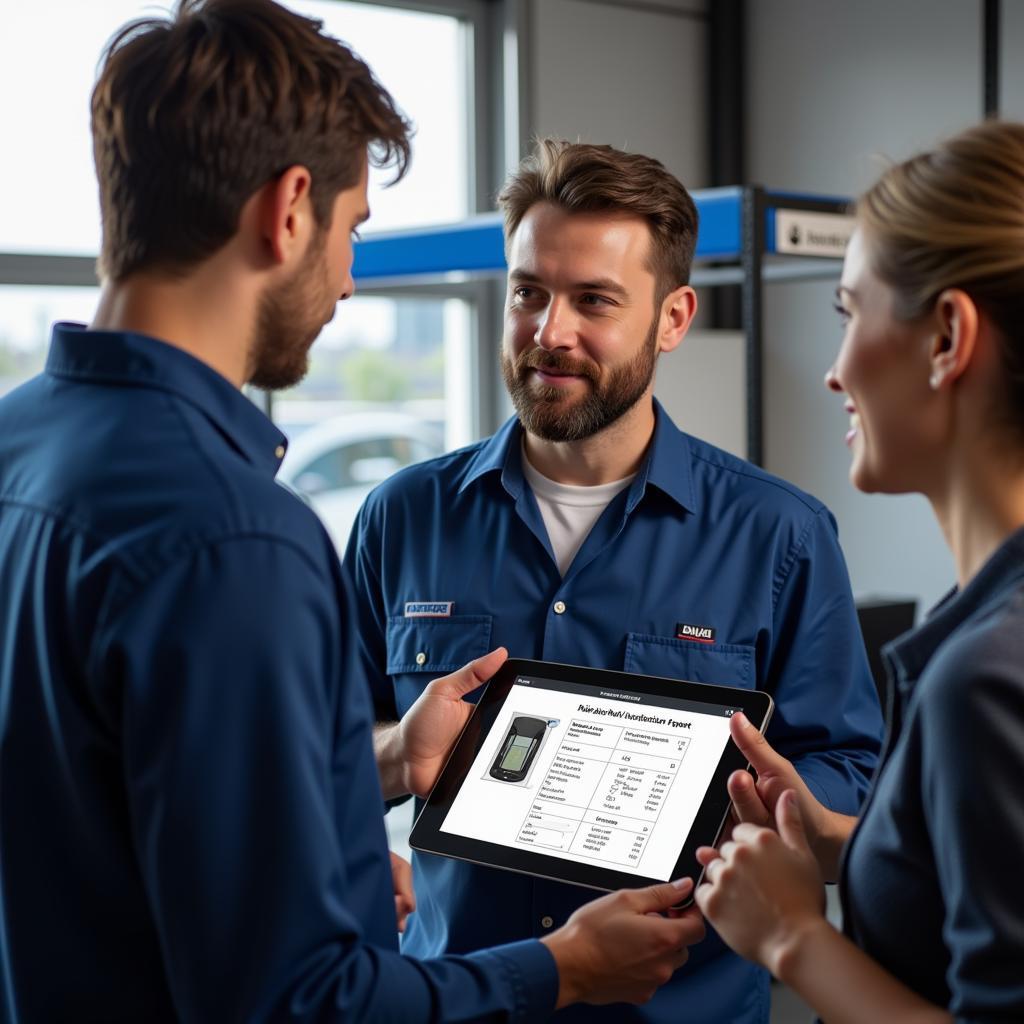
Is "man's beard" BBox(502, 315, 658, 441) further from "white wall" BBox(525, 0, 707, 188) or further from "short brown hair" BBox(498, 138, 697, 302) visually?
"white wall" BBox(525, 0, 707, 188)

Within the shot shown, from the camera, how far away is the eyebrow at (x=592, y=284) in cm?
202

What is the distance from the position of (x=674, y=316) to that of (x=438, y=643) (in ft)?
2.34

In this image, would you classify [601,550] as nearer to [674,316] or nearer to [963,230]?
[674,316]

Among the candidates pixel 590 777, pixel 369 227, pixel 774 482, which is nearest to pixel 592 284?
pixel 774 482

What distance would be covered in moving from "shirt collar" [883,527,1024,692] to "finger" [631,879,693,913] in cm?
40

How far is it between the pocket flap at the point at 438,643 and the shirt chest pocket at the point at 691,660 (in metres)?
0.23

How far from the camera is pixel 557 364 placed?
6.57ft

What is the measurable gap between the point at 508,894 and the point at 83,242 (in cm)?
393

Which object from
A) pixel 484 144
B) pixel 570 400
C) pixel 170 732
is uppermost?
pixel 484 144

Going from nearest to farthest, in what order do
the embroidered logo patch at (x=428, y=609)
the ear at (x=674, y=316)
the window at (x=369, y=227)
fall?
the embroidered logo patch at (x=428, y=609) < the ear at (x=674, y=316) < the window at (x=369, y=227)

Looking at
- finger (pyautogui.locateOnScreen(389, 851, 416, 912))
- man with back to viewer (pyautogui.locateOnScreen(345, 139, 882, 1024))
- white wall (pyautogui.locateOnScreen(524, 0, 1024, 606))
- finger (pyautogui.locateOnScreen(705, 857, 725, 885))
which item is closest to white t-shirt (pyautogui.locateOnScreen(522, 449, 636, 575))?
man with back to viewer (pyautogui.locateOnScreen(345, 139, 882, 1024))

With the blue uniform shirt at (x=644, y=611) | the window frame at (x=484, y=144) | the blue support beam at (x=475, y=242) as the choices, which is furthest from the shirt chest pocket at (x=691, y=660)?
the window frame at (x=484, y=144)

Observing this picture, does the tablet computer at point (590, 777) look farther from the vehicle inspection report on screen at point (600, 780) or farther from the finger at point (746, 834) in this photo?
the finger at point (746, 834)

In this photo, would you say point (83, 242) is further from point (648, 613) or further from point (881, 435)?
point (881, 435)
